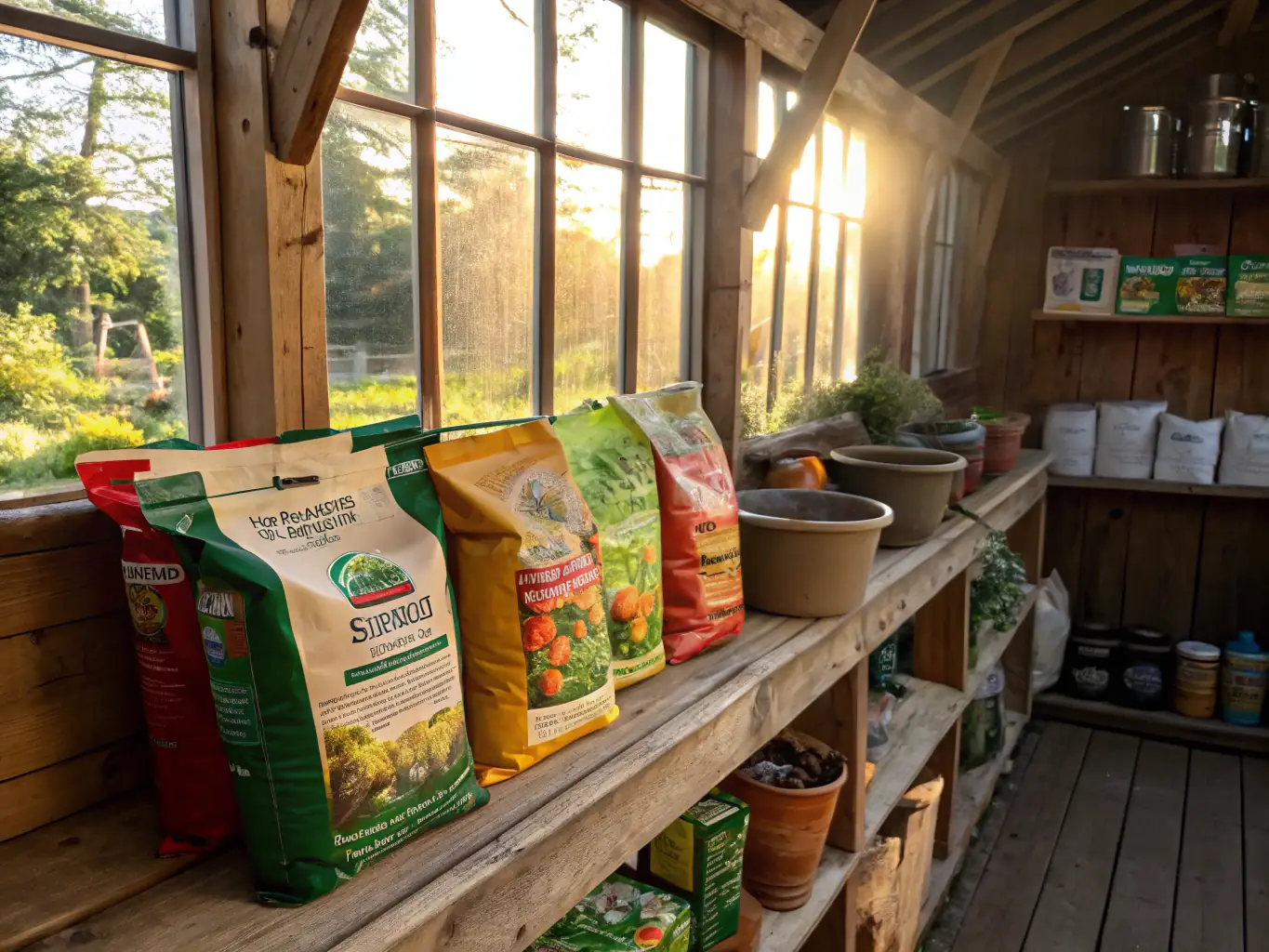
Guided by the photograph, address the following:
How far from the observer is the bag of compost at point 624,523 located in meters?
1.28

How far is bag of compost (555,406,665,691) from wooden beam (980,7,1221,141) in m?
2.70

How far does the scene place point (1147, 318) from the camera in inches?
144

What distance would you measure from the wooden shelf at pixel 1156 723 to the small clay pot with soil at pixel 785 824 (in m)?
2.55

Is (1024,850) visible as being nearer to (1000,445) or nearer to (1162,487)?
(1000,445)

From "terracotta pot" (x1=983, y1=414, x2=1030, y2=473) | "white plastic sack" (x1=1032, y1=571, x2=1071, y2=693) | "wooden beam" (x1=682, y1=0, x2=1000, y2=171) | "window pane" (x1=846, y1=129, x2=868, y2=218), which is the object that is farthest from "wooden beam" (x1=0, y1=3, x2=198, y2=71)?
"white plastic sack" (x1=1032, y1=571, x2=1071, y2=693)

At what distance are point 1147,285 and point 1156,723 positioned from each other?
161cm

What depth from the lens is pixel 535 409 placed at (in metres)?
1.57

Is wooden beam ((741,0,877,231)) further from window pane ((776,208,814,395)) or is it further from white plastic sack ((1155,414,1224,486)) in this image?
white plastic sack ((1155,414,1224,486))

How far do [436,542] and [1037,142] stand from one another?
12.0 feet

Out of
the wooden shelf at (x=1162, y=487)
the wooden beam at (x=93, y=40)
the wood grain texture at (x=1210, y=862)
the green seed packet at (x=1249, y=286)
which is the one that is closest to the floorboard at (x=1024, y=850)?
the wood grain texture at (x=1210, y=862)

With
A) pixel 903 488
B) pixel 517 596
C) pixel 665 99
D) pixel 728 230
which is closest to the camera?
pixel 517 596

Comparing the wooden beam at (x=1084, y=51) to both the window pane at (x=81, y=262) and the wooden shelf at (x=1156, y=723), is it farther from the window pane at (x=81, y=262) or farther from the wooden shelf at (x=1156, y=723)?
the window pane at (x=81, y=262)

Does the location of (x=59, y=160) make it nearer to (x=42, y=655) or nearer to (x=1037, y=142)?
(x=42, y=655)

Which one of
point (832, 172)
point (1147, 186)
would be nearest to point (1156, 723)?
point (1147, 186)
